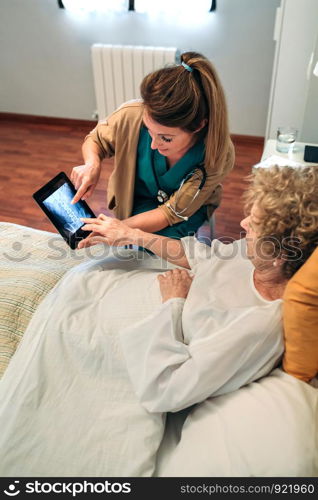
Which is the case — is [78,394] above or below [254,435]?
below

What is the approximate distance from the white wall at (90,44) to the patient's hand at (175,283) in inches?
82.0

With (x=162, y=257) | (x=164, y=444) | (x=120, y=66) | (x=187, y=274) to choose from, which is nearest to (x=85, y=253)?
(x=162, y=257)

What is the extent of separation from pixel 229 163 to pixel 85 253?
0.62 meters

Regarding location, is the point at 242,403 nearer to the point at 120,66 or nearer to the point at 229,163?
the point at 229,163

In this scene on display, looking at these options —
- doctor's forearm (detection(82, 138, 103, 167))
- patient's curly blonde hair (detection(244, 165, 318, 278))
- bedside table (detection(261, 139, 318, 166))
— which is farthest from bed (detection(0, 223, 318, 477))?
bedside table (detection(261, 139, 318, 166))

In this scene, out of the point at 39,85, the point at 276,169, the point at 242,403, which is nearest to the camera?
the point at 242,403

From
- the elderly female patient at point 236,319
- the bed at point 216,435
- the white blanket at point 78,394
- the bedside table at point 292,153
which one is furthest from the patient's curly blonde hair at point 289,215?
the bedside table at point 292,153

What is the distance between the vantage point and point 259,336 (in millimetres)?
817

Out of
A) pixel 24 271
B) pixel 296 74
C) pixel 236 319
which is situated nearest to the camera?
pixel 236 319

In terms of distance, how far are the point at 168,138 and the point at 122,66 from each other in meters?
1.79

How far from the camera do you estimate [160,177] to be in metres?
1.49

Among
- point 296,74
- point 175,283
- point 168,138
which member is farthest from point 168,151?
point 296,74

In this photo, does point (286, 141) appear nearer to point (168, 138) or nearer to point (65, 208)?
point (168, 138)

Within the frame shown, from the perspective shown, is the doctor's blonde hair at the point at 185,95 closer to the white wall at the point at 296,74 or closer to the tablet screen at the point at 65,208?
the tablet screen at the point at 65,208
